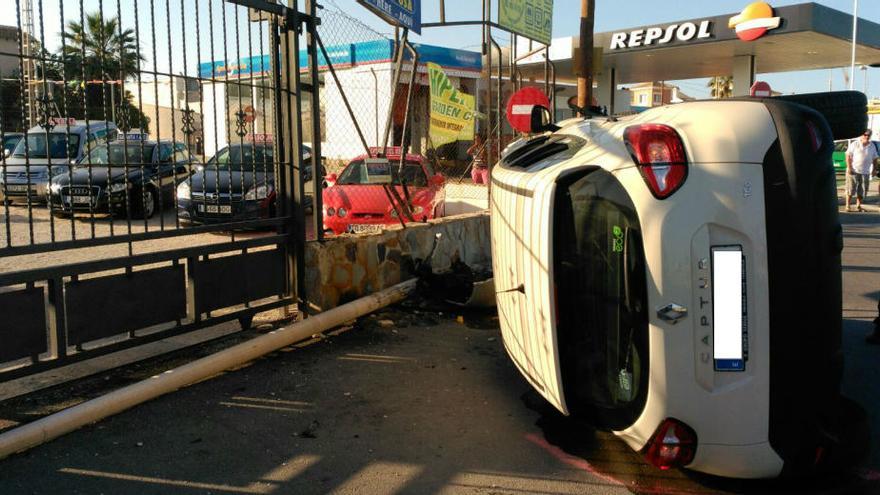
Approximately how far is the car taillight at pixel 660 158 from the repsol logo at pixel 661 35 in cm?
2048

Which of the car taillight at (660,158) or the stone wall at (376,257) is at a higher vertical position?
the car taillight at (660,158)

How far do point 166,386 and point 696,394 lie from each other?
10.4 ft

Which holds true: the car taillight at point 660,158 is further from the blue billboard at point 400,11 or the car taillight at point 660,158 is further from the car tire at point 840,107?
the blue billboard at point 400,11

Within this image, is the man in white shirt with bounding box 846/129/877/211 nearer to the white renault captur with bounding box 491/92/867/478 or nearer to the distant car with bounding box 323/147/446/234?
the distant car with bounding box 323/147/446/234

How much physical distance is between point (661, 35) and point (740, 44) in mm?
2459

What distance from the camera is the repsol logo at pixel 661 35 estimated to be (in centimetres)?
2139

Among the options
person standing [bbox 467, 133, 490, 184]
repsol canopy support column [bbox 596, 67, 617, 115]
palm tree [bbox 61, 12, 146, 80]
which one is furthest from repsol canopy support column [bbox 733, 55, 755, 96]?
palm tree [bbox 61, 12, 146, 80]

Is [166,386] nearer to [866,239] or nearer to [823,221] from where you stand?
[823,221]

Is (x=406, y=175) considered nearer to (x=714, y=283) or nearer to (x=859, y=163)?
(x=714, y=283)

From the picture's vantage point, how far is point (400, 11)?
7.50 metres

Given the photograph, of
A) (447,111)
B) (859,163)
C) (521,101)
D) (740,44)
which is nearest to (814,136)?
(521,101)

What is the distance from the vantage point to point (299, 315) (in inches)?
246

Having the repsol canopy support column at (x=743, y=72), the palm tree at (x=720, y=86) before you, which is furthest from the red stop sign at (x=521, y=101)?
the palm tree at (x=720, y=86)

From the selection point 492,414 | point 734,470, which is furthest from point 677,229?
point 492,414
